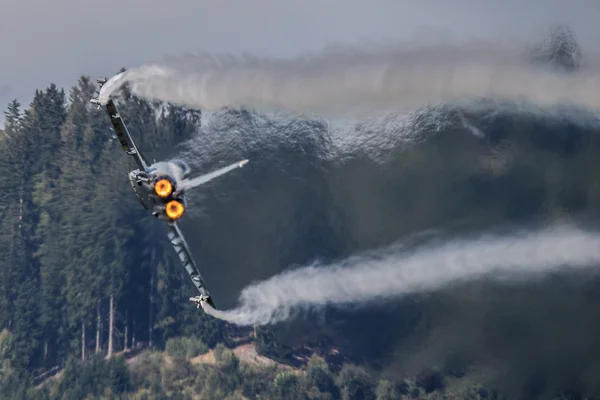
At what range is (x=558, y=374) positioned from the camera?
6512 centimetres

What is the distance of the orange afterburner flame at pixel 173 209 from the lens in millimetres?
53406

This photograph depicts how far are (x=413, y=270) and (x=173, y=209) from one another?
834 inches

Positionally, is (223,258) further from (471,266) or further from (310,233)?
(471,266)

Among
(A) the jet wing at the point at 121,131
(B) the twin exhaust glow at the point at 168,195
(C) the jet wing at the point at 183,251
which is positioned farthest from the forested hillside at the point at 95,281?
(B) the twin exhaust glow at the point at 168,195

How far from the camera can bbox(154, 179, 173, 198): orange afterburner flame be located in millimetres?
53156

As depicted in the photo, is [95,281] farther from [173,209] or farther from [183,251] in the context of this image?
[173,209]

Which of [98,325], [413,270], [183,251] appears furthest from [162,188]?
[98,325]

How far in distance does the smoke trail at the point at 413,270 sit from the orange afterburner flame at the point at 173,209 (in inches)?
376

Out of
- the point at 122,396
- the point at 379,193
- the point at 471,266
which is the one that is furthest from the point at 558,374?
the point at 122,396

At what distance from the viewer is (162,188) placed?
53.2m

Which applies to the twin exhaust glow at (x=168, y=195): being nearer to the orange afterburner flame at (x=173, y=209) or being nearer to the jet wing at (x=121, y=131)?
the orange afterburner flame at (x=173, y=209)

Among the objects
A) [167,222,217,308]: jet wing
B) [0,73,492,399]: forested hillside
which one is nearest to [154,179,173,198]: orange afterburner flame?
[167,222,217,308]: jet wing

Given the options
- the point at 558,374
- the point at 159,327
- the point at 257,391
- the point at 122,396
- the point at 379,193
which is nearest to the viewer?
the point at 558,374

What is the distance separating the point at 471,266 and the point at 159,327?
3523 cm
